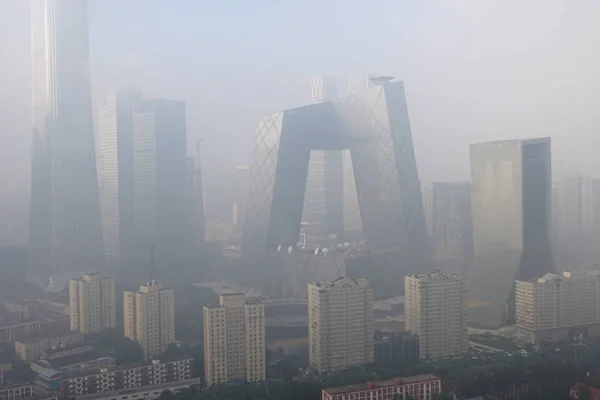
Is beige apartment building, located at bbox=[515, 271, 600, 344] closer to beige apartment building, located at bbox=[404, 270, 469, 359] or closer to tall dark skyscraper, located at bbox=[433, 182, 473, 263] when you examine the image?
beige apartment building, located at bbox=[404, 270, 469, 359]

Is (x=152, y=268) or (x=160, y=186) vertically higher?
(x=160, y=186)

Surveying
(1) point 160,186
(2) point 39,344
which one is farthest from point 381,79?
(2) point 39,344

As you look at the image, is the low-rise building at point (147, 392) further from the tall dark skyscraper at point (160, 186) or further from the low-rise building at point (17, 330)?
the tall dark skyscraper at point (160, 186)

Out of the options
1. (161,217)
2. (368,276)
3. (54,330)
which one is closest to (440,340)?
(368,276)

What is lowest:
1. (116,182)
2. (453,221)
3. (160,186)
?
(453,221)

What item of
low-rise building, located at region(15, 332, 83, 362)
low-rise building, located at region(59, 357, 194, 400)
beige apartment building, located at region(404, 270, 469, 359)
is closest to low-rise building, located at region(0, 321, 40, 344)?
low-rise building, located at region(15, 332, 83, 362)

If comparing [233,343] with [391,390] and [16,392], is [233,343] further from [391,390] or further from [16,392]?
[16,392]

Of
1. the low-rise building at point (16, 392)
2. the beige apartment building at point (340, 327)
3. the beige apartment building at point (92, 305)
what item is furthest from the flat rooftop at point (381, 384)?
the beige apartment building at point (92, 305)
